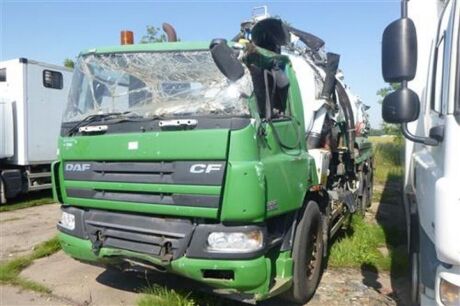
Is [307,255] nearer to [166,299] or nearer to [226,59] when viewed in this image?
[166,299]

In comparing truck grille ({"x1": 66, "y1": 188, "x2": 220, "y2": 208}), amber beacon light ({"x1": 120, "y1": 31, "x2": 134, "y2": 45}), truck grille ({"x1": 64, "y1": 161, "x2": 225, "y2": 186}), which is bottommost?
truck grille ({"x1": 66, "y1": 188, "x2": 220, "y2": 208})

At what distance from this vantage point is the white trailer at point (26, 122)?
9953mm

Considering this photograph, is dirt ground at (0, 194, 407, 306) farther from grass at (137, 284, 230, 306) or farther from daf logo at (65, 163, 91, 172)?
daf logo at (65, 163, 91, 172)

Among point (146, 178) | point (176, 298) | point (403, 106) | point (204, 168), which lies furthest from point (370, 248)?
point (403, 106)

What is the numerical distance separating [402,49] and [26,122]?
9.45 meters

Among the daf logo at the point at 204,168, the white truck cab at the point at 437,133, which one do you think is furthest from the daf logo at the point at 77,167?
the white truck cab at the point at 437,133

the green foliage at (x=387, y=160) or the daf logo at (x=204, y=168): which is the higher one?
the daf logo at (x=204, y=168)

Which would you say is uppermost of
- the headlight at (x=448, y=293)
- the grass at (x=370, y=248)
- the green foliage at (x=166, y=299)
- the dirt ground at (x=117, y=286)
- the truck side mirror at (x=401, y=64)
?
the truck side mirror at (x=401, y=64)

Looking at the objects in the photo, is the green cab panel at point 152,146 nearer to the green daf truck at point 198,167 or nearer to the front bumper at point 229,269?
the green daf truck at point 198,167

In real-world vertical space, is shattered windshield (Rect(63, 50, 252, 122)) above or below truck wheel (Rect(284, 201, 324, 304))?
above

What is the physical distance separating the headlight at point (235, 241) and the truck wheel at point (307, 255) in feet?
2.32

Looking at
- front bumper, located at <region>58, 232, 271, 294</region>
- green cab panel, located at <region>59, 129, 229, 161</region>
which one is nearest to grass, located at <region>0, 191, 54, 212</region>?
green cab panel, located at <region>59, 129, 229, 161</region>

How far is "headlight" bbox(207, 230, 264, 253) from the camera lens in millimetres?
3475

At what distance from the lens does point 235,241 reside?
3.49 metres
